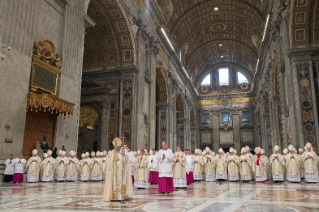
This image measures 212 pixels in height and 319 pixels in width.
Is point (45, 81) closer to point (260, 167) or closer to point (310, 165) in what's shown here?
point (260, 167)

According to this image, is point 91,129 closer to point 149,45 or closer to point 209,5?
point 149,45

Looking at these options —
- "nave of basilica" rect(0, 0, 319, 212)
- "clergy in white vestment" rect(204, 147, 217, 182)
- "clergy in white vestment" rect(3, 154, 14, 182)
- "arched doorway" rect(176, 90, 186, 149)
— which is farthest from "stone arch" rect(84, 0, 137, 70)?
"arched doorway" rect(176, 90, 186, 149)

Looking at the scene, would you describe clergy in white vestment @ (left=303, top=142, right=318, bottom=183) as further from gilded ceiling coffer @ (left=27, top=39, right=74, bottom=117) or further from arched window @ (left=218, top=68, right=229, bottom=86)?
arched window @ (left=218, top=68, right=229, bottom=86)

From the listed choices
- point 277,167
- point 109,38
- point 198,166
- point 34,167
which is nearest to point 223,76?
point 109,38

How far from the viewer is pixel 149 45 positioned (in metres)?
17.2

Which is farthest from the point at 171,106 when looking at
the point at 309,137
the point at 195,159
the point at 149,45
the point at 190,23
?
the point at 309,137

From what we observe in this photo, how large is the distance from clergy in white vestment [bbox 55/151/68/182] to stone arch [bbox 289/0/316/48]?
9737 millimetres

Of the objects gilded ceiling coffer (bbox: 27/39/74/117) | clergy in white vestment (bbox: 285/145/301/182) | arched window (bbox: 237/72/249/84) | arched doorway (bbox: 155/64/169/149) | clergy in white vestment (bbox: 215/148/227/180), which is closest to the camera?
gilded ceiling coffer (bbox: 27/39/74/117)

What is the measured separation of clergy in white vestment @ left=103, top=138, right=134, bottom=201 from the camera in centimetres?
495

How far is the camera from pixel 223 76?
35.6 metres

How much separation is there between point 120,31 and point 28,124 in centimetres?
783

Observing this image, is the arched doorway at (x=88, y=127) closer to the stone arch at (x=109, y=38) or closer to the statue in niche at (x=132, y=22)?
the stone arch at (x=109, y=38)

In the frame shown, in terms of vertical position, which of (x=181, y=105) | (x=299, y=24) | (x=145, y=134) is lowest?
(x=145, y=134)

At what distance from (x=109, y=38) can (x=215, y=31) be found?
51.6ft
